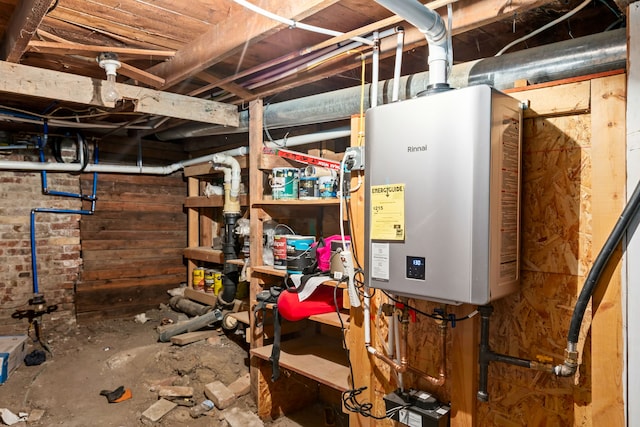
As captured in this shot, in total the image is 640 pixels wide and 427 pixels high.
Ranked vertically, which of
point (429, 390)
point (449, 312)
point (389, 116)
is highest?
point (389, 116)

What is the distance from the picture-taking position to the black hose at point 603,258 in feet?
3.31

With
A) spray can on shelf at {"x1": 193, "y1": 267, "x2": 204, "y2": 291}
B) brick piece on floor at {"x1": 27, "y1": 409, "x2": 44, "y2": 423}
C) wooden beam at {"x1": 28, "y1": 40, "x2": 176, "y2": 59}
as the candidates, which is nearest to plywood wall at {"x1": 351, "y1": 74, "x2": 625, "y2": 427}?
wooden beam at {"x1": 28, "y1": 40, "x2": 176, "y2": 59}

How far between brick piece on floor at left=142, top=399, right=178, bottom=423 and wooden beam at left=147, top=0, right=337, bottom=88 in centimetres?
190

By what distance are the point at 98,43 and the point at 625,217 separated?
216 centimetres

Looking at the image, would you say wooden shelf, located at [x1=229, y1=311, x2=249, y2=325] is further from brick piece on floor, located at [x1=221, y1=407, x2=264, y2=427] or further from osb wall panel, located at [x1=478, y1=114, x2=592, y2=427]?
osb wall panel, located at [x1=478, y1=114, x2=592, y2=427]

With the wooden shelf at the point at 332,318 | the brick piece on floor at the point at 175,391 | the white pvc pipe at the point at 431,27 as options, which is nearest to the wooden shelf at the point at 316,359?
the wooden shelf at the point at 332,318

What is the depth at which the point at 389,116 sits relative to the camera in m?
1.24

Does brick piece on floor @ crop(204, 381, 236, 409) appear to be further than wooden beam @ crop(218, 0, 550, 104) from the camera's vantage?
Yes

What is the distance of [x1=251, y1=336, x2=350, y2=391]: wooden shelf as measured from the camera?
1991 millimetres

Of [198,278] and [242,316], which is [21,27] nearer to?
[242,316]

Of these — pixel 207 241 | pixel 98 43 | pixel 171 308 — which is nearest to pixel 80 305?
pixel 171 308

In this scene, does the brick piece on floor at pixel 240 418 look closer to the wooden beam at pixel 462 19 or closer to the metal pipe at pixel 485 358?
the metal pipe at pixel 485 358

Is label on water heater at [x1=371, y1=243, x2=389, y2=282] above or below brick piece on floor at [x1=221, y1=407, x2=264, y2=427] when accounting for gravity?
above

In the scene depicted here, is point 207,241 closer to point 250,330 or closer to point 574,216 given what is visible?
point 250,330
